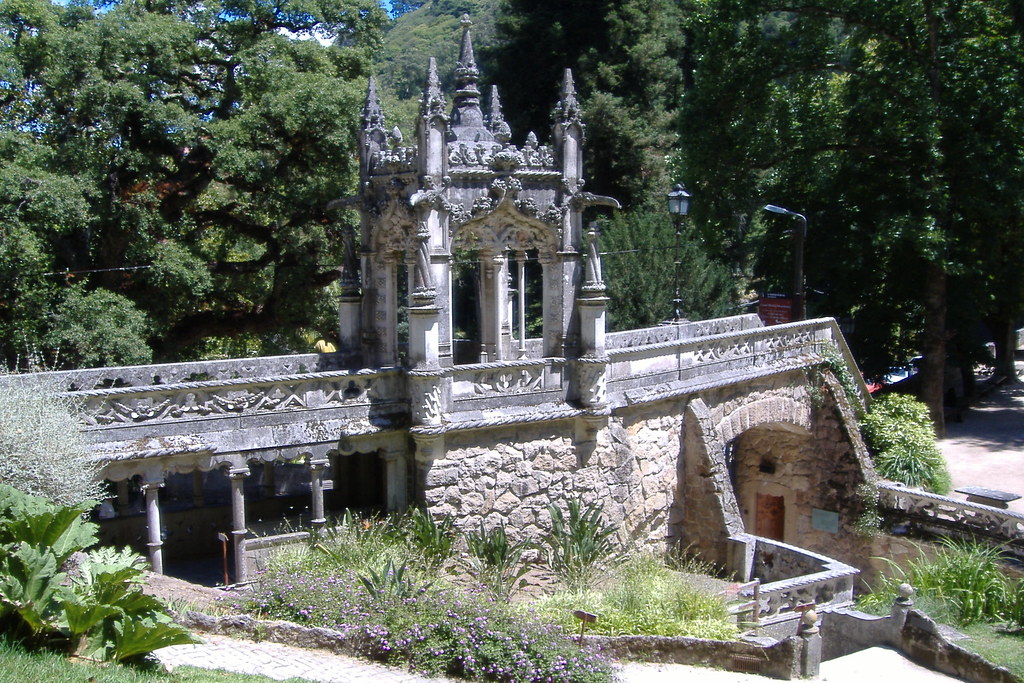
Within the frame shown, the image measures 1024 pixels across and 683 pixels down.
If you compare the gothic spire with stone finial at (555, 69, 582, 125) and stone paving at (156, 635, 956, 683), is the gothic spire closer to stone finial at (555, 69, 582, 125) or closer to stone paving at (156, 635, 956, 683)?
stone finial at (555, 69, 582, 125)

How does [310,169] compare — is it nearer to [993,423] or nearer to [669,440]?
[669,440]

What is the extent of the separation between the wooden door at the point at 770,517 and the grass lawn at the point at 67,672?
46.1ft

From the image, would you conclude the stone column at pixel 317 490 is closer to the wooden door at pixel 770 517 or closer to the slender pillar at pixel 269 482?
the slender pillar at pixel 269 482

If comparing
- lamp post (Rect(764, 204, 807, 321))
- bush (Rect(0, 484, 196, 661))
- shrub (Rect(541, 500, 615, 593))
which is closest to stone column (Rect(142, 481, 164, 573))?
bush (Rect(0, 484, 196, 661))

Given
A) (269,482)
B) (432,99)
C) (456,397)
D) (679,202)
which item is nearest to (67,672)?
(456,397)

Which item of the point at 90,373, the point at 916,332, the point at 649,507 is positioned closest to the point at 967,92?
the point at 916,332

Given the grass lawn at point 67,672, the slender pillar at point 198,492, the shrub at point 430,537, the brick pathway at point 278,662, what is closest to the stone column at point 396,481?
the shrub at point 430,537

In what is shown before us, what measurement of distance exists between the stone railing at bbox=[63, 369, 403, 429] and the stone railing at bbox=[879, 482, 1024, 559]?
9.72 m

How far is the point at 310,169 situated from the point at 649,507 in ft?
35.0

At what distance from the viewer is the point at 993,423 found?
2269 centimetres

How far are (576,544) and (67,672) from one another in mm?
7398

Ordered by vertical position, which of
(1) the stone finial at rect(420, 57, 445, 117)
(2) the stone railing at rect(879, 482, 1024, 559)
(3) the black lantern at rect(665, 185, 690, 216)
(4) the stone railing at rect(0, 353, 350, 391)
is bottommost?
(2) the stone railing at rect(879, 482, 1024, 559)

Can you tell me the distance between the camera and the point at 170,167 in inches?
791

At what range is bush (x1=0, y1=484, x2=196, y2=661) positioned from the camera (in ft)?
23.9
